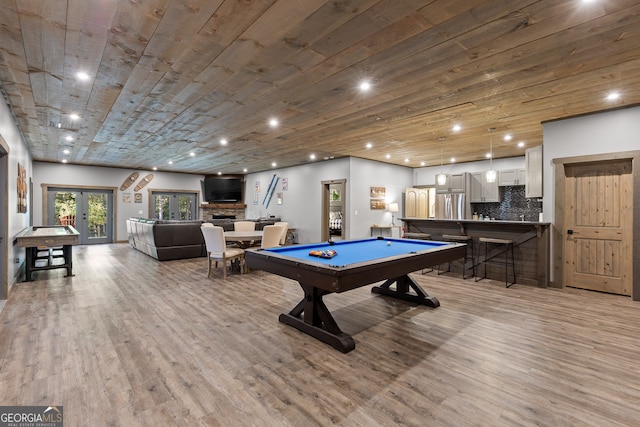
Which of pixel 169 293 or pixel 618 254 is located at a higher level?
pixel 618 254

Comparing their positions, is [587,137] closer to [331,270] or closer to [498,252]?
[498,252]

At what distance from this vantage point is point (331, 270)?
2.36m

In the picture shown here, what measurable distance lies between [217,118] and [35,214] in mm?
8635

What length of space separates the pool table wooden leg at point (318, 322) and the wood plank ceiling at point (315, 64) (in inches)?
89.0

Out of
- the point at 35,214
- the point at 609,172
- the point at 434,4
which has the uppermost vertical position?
the point at 434,4

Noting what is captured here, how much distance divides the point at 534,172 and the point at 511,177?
8.32 feet

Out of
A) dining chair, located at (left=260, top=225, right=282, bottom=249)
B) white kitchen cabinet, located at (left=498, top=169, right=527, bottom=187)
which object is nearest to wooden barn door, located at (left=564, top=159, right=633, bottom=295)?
white kitchen cabinet, located at (left=498, top=169, right=527, bottom=187)

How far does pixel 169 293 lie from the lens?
4445 millimetres

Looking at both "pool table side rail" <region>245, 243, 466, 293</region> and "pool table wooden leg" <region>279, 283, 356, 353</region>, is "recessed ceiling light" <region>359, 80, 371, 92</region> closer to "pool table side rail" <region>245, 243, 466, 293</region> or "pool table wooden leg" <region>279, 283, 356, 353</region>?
"pool table side rail" <region>245, 243, 466, 293</region>

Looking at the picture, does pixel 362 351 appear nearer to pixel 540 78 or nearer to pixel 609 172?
pixel 540 78

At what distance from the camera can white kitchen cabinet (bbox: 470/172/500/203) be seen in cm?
816

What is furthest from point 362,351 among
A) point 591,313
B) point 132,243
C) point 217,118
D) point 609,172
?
point 132,243

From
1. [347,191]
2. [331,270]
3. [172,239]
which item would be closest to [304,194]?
[347,191]

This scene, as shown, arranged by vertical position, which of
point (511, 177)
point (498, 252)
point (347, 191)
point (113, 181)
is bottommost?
point (498, 252)
